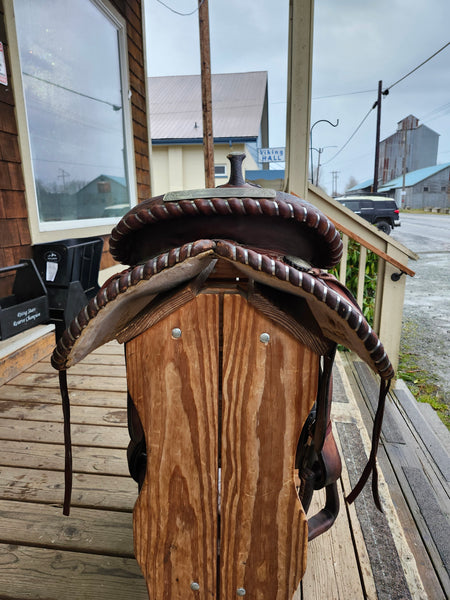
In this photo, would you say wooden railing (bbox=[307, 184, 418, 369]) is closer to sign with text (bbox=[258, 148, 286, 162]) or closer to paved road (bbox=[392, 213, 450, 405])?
paved road (bbox=[392, 213, 450, 405])

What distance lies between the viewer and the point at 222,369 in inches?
26.8

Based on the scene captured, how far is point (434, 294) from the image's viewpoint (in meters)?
7.17

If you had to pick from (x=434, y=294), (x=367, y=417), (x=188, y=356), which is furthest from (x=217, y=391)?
(x=434, y=294)

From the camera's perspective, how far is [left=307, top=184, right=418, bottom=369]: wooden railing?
256 cm

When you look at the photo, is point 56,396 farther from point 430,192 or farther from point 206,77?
point 430,192

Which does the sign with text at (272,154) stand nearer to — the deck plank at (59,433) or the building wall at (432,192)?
the deck plank at (59,433)

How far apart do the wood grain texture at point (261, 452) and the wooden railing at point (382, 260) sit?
2.08m

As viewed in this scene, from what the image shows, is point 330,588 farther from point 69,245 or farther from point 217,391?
point 69,245

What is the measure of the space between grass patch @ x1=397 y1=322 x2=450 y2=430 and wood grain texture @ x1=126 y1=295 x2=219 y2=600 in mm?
3158

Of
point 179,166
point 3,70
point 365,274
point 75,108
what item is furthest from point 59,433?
point 179,166

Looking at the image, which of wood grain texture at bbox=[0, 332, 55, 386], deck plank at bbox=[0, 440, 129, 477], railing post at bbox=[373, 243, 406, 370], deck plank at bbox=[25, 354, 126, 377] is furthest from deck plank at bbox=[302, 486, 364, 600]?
wood grain texture at bbox=[0, 332, 55, 386]

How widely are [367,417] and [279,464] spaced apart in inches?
67.7

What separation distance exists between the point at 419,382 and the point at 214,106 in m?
13.8

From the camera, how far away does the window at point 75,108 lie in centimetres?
282
